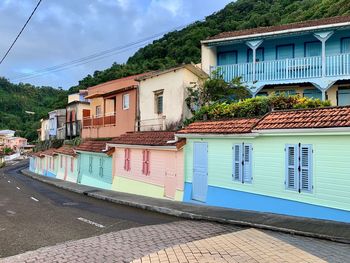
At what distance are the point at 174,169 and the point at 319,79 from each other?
9904mm

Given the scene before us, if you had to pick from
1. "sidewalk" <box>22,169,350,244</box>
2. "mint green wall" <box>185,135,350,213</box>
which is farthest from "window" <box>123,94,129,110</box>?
"mint green wall" <box>185,135,350,213</box>

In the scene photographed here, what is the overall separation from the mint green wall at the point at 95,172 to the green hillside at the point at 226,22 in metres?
11.3

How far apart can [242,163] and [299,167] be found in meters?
2.39

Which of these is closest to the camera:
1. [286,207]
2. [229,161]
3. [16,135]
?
[286,207]

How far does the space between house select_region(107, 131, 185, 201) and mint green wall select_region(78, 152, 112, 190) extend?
1.30 metres

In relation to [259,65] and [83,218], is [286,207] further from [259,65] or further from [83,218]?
[259,65]

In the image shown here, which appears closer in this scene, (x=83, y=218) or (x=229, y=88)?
(x=83, y=218)

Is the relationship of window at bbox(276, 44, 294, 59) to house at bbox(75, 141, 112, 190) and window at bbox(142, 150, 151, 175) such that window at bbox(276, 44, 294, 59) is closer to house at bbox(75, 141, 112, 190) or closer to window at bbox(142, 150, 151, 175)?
window at bbox(142, 150, 151, 175)

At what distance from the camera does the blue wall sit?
36.4 feet

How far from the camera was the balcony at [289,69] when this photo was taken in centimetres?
2123

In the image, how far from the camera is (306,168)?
38.4 feet

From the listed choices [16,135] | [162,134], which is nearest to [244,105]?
[162,134]

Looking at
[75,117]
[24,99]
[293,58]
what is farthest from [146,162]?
[24,99]

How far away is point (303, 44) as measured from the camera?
23.6m
